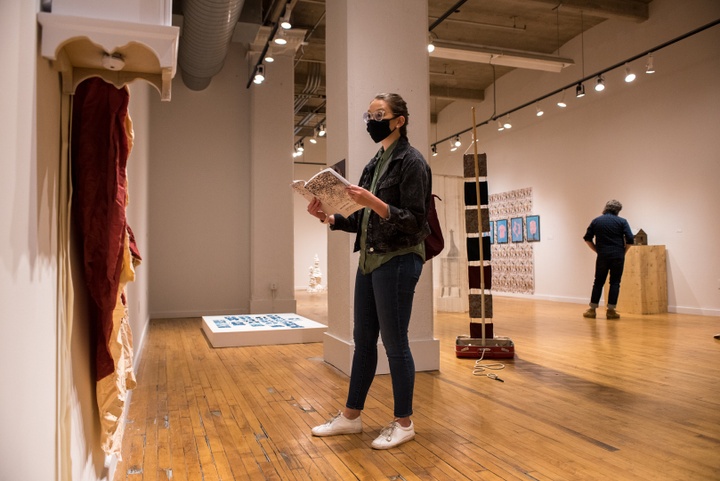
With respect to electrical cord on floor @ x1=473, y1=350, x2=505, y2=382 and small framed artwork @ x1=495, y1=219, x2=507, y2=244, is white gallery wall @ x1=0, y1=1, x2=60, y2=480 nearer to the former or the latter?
electrical cord on floor @ x1=473, y1=350, x2=505, y2=382

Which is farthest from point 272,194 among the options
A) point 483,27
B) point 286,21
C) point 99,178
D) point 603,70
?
point 99,178

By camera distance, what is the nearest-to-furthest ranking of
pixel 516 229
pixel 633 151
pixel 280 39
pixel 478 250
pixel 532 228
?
pixel 478 250 < pixel 280 39 < pixel 633 151 < pixel 532 228 < pixel 516 229

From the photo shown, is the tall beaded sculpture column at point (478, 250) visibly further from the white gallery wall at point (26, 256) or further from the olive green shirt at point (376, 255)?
the white gallery wall at point (26, 256)

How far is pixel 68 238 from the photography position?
135 cm

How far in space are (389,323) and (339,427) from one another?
582 millimetres

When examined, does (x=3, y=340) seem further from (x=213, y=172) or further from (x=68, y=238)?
(x=213, y=172)

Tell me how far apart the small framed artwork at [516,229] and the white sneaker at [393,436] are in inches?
375

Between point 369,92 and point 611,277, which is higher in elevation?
point 369,92

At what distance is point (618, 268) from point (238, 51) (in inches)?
240

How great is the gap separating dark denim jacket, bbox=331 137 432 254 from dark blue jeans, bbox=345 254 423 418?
80mm

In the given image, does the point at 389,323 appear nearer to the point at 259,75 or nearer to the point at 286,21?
the point at 286,21

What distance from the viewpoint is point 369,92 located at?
3.86 metres

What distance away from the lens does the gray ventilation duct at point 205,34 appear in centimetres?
526

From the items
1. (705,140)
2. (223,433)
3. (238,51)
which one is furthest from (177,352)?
(705,140)
